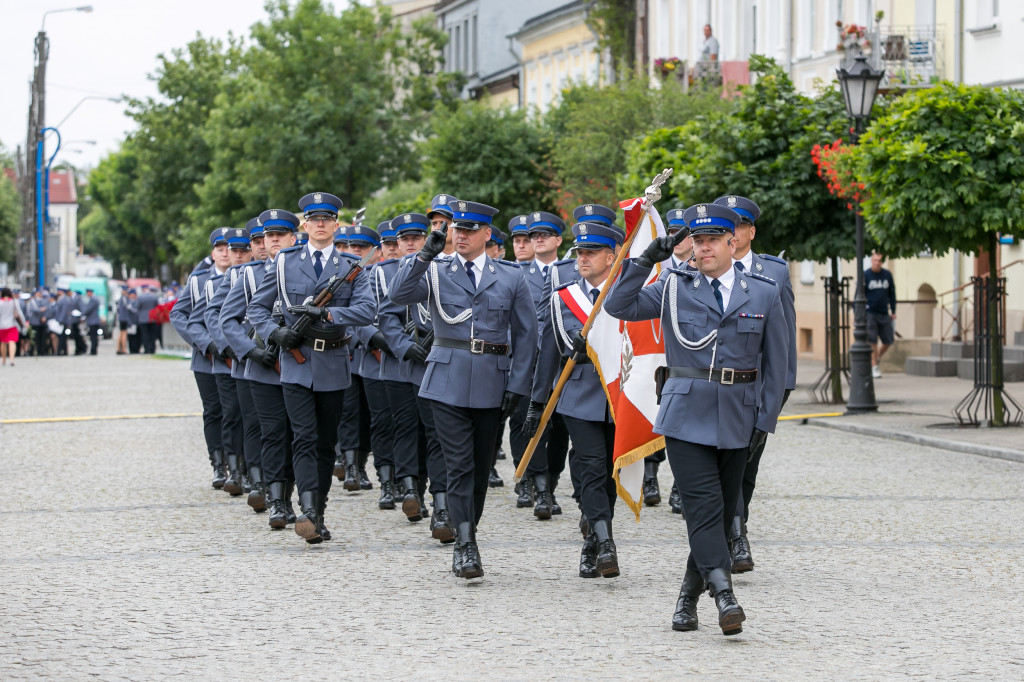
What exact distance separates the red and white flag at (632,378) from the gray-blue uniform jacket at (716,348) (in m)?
0.74

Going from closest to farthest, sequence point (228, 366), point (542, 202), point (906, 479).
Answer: point (228, 366), point (906, 479), point (542, 202)

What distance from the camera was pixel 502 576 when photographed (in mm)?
8516

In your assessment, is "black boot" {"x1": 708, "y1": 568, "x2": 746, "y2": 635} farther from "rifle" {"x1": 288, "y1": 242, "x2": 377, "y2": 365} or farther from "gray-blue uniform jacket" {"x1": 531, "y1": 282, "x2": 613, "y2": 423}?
"rifle" {"x1": 288, "y1": 242, "x2": 377, "y2": 365}

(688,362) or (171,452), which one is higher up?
(688,362)

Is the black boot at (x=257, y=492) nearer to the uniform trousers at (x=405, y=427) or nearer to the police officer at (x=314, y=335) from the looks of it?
the uniform trousers at (x=405, y=427)

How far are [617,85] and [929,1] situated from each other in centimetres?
584

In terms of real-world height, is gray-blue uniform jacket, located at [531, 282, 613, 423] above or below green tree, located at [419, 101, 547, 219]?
below

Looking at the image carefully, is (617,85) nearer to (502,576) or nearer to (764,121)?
(764,121)

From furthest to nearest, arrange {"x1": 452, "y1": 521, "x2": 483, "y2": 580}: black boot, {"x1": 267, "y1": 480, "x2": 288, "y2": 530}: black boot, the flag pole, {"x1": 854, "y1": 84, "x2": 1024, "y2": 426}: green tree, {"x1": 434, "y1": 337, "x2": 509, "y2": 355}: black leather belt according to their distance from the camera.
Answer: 1. {"x1": 854, "y1": 84, "x2": 1024, "y2": 426}: green tree
2. {"x1": 267, "y1": 480, "x2": 288, "y2": 530}: black boot
3. {"x1": 434, "y1": 337, "x2": 509, "y2": 355}: black leather belt
4. {"x1": 452, "y1": 521, "x2": 483, "y2": 580}: black boot
5. the flag pole

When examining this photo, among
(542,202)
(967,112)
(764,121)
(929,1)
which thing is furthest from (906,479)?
(542,202)

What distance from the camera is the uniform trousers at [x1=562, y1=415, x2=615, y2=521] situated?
8.51 metres

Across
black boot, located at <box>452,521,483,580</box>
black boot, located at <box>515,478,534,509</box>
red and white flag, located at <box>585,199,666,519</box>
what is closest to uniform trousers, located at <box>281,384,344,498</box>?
black boot, located at <box>452,521,483,580</box>

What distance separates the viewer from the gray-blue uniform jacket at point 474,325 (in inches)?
341

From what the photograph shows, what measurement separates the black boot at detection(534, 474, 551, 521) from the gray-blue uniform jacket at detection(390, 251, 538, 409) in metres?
1.99
